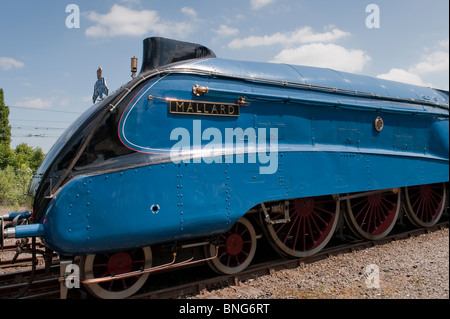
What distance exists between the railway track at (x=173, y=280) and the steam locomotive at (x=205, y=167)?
0.54ft

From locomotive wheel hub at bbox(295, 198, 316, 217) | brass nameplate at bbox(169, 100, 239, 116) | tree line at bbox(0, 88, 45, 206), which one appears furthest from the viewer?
tree line at bbox(0, 88, 45, 206)

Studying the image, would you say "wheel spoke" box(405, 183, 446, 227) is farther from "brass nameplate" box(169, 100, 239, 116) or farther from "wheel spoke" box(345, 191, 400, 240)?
"brass nameplate" box(169, 100, 239, 116)

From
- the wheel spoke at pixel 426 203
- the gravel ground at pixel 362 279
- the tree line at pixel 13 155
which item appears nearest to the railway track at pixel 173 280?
the gravel ground at pixel 362 279

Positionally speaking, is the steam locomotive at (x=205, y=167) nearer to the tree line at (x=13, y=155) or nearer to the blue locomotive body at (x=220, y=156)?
the blue locomotive body at (x=220, y=156)

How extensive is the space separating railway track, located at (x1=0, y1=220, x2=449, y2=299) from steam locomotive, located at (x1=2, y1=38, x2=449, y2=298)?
0.54ft

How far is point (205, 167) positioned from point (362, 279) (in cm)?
281

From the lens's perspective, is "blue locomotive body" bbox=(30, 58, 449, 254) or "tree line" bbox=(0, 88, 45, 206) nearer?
"blue locomotive body" bbox=(30, 58, 449, 254)

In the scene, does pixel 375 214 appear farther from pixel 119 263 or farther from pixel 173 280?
pixel 119 263

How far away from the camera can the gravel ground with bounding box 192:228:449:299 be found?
445 centimetres

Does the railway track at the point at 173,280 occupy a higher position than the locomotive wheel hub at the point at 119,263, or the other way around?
the locomotive wheel hub at the point at 119,263

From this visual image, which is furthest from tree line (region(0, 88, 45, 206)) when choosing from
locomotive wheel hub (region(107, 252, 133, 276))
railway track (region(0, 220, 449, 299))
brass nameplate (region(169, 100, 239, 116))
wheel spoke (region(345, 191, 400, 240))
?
wheel spoke (region(345, 191, 400, 240))

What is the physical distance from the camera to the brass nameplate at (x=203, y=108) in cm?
440

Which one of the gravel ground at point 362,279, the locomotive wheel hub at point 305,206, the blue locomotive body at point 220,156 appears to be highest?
the blue locomotive body at point 220,156

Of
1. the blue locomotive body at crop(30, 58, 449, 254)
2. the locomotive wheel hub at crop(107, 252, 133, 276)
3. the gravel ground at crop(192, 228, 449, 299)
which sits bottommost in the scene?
the gravel ground at crop(192, 228, 449, 299)
